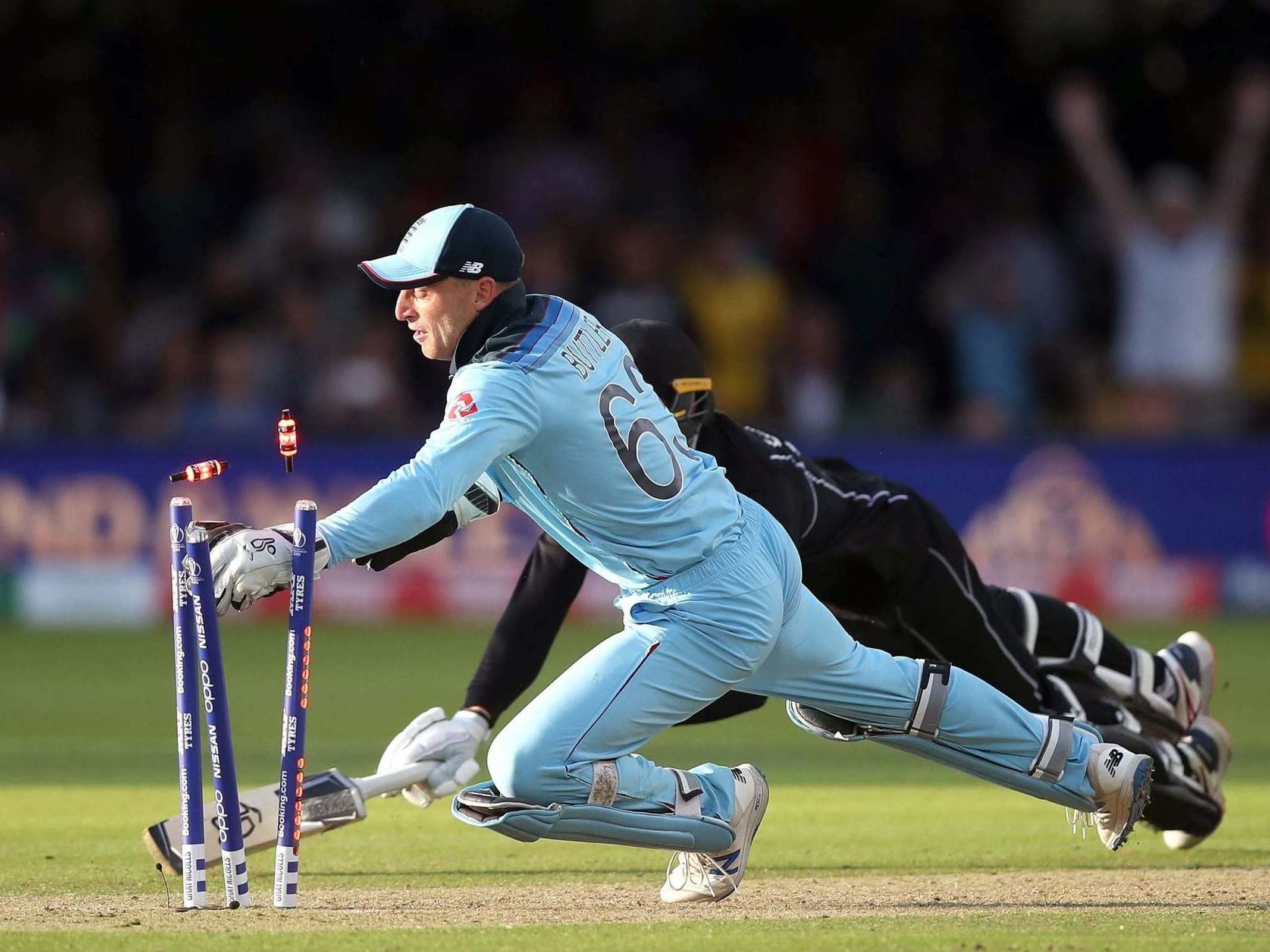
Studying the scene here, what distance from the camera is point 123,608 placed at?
1327 cm

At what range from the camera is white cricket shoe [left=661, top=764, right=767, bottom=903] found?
5.35 metres

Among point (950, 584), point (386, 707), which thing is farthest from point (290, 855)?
point (386, 707)

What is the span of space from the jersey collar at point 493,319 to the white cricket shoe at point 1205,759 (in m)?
2.71

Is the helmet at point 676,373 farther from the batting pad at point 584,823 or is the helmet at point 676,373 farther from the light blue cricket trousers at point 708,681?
the batting pad at point 584,823

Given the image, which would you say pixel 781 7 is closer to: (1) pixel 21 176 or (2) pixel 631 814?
(1) pixel 21 176

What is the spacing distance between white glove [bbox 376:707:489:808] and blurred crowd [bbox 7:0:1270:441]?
747 cm

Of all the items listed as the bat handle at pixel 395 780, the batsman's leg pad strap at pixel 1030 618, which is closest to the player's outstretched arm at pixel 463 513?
the bat handle at pixel 395 780

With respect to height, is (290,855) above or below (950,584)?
below

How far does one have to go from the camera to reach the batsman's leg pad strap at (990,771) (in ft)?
18.2

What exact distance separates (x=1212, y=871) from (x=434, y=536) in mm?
2511

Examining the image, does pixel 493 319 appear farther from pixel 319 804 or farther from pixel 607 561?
pixel 319 804

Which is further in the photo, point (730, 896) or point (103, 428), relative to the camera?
point (103, 428)

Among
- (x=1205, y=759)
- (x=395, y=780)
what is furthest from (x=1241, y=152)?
(x=395, y=780)

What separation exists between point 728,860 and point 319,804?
1.26 metres
